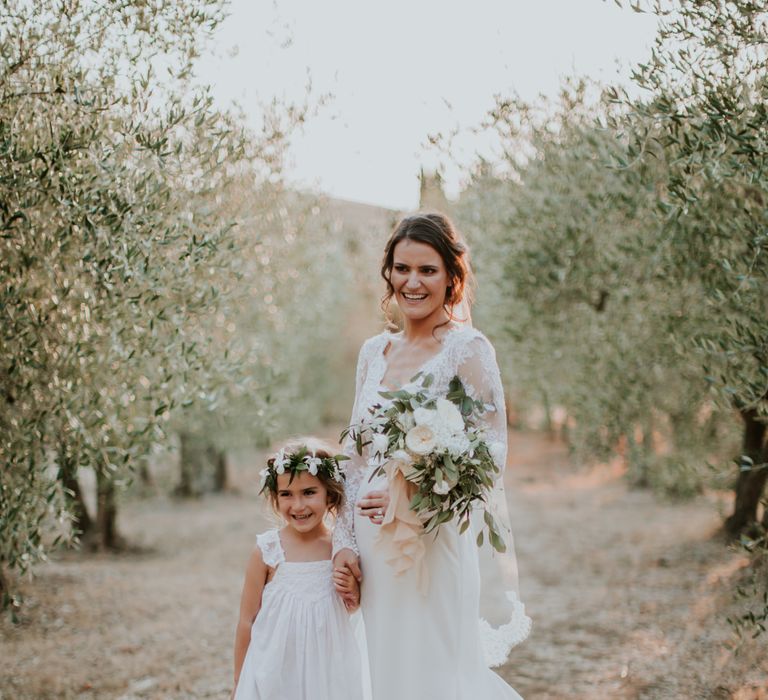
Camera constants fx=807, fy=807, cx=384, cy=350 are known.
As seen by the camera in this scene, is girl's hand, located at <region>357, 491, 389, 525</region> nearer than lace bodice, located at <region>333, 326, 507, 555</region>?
Yes

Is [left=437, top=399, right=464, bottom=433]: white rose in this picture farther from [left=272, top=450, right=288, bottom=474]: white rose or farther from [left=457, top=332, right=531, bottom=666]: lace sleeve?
[left=272, top=450, right=288, bottom=474]: white rose

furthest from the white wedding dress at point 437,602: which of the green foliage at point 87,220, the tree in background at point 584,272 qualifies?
the tree in background at point 584,272

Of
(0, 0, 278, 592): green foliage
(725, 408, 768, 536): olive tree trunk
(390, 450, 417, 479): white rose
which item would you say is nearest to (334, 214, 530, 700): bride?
(390, 450, 417, 479): white rose

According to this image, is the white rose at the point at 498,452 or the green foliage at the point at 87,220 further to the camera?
the green foliage at the point at 87,220

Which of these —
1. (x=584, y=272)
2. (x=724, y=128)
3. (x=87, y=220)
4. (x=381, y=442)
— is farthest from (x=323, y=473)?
(x=584, y=272)

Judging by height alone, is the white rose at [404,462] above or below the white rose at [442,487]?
above

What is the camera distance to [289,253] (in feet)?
33.1

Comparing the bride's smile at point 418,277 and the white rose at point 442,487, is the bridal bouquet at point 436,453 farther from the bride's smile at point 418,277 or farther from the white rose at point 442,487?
the bride's smile at point 418,277

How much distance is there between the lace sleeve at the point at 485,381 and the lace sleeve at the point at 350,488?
1.79 ft

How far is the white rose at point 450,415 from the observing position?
11.2 ft

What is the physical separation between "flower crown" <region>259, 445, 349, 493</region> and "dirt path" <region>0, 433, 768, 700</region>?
209mm

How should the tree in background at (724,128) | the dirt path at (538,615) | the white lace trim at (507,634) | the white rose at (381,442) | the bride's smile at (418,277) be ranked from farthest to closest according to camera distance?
the dirt path at (538,615) → the tree in background at (724,128) → the white lace trim at (507,634) → the bride's smile at (418,277) → the white rose at (381,442)

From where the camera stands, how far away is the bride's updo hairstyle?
3.91 m

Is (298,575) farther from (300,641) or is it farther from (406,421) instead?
(406,421)
